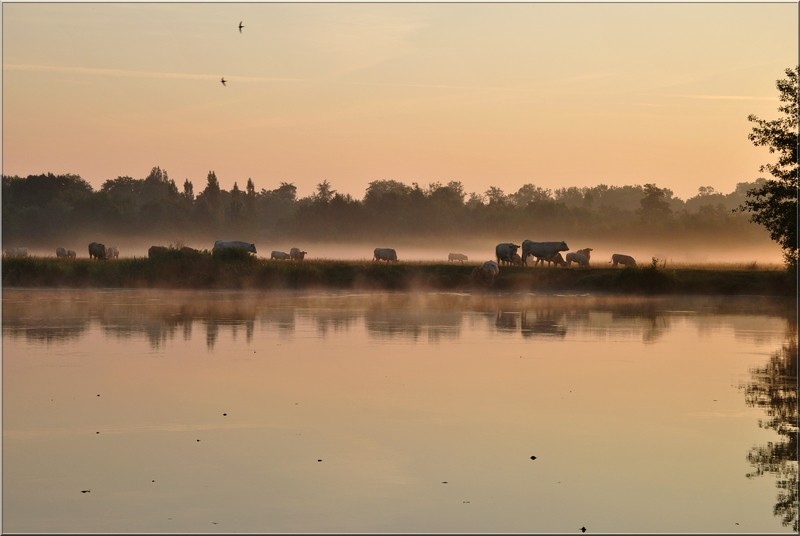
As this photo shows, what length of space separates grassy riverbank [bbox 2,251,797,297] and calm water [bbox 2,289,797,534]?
23.2 metres

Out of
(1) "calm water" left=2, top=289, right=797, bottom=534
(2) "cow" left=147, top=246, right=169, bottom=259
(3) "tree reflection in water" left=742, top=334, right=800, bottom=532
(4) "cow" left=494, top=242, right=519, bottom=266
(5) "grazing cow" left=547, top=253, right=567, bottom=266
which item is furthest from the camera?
(4) "cow" left=494, top=242, right=519, bottom=266

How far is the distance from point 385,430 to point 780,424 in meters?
6.19

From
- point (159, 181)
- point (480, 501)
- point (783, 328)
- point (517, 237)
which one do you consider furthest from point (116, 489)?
point (159, 181)

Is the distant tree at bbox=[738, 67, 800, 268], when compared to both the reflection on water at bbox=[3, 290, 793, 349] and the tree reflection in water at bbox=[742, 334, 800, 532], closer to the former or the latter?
the reflection on water at bbox=[3, 290, 793, 349]

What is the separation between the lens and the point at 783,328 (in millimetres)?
35000

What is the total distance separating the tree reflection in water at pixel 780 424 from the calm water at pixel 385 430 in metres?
0.07

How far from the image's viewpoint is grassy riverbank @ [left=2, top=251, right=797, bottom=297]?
55844mm

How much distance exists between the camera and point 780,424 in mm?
17609

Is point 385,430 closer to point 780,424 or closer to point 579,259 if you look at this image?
point 780,424

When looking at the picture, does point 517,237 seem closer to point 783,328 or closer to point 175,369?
point 783,328

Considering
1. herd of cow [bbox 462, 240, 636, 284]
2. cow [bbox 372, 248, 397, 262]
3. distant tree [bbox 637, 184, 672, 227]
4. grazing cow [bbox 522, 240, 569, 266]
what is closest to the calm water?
herd of cow [bbox 462, 240, 636, 284]

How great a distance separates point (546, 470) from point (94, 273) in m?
47.0

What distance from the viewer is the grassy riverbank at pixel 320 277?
55844 millimetres

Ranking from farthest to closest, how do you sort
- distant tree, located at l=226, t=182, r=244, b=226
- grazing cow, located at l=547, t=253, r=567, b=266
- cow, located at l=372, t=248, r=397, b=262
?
distant tree, located at l=226, t=182, r=244, b=226 → cow, located at l=372, t=248, r=397, b=262 → grazing cow, located at l=547, t=253, r=567, b=266
